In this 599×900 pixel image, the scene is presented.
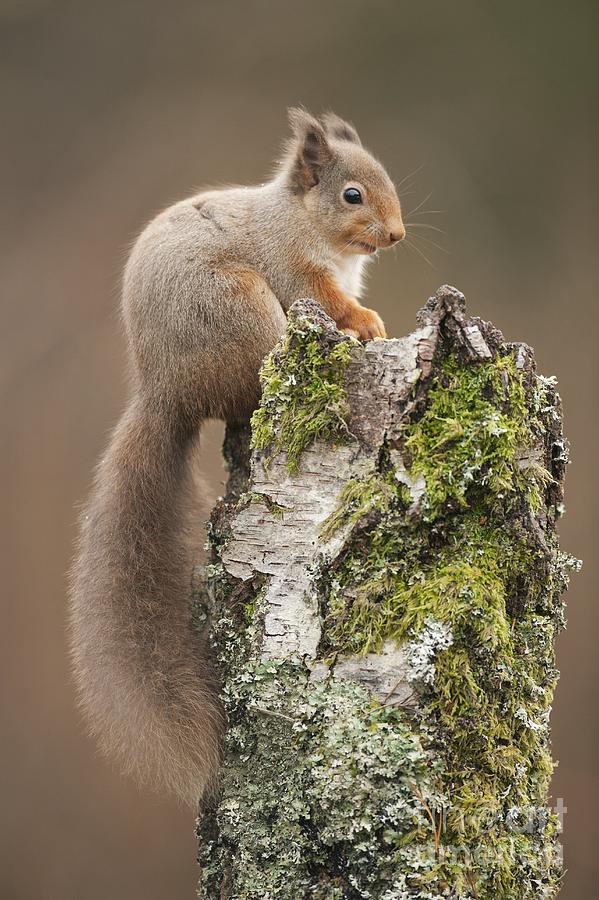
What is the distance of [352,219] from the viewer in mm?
2041

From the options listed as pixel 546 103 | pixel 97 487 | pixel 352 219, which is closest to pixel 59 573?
pixel 97 487

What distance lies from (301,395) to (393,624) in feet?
1.26

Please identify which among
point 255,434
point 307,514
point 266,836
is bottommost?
point 266,836

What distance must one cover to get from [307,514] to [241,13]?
2698mm

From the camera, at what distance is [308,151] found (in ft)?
6.86

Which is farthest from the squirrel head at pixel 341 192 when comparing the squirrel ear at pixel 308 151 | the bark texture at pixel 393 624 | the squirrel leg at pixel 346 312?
the bark texture at pixel 393 624

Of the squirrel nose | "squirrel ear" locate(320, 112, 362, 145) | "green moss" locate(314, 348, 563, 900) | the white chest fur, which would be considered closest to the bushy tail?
"green moss" locate(314, 348, 563, 900)

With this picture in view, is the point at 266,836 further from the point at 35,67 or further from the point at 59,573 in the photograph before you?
the point at 35,67

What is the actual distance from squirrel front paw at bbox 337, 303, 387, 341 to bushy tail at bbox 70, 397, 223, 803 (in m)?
0.39

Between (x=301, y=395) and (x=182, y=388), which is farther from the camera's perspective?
(x=182, y=388)

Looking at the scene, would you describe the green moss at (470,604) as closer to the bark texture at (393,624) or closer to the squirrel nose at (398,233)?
the bark texture at (393,624)

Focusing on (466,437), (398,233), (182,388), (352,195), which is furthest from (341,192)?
(466,437)

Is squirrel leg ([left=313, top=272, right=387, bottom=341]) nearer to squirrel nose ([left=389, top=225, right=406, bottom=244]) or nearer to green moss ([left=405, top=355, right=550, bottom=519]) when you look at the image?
squirrel nose ([left=389, top=225, right=406, bottom=244])

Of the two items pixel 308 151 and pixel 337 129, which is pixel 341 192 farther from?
pixel 337 129
